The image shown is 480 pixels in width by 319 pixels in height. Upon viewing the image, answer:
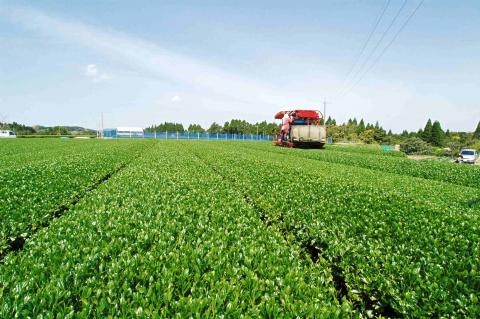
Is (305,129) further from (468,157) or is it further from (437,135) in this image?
(437,135)

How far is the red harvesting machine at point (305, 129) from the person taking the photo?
29469 millimetres

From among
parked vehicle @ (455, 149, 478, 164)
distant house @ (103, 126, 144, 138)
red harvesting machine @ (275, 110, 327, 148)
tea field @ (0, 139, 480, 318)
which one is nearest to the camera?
tea field @ (0, 139, 480, 318)

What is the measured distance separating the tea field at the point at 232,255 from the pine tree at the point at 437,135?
373ft

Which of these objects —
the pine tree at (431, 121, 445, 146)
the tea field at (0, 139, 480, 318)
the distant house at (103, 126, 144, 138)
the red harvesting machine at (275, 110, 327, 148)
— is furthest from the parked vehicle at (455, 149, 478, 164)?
the distant house at (103, 126, 144, 138)

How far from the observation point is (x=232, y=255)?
376 cm

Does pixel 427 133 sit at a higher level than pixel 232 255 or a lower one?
higher

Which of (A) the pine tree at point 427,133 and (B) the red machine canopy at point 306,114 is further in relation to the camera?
(A) the pine tree at point 427,133

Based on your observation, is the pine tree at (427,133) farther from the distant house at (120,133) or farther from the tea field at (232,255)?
the tea field at (232,255)

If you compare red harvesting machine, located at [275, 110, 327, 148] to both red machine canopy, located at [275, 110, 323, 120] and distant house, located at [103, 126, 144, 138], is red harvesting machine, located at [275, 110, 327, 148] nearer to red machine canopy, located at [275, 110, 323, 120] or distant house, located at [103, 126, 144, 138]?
red machine canopy, located at [275, 110, 323, 120]

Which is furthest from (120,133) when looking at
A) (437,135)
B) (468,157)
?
(437,135)

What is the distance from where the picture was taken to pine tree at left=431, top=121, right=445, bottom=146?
3930 inches

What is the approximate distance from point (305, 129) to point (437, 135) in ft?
322

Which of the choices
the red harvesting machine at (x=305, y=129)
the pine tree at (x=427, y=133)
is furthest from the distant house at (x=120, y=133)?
the pine tree at (x=427, y=133)

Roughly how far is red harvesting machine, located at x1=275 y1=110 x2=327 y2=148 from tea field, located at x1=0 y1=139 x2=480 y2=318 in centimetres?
2173
